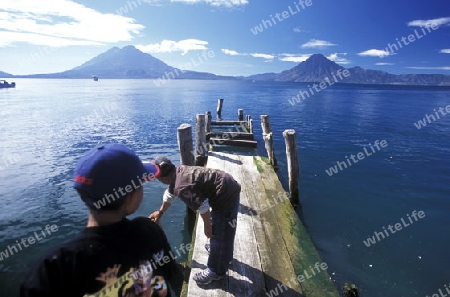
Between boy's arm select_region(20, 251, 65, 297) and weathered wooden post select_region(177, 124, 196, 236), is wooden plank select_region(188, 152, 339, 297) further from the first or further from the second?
boy's arm select_region(20, 251, 65, 297)

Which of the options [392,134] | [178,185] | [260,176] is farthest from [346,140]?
[178,185]

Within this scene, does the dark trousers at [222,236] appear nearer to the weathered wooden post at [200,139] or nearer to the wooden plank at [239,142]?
the weathered wooden post at [200,139]

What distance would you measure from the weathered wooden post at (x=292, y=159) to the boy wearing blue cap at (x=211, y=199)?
5834mm

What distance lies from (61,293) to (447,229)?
13.2 metres

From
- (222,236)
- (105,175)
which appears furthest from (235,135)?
(105,175)

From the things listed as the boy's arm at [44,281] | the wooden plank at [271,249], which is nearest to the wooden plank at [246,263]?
the wooden plank at [271,249]

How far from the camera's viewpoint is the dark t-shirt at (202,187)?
4.33 m

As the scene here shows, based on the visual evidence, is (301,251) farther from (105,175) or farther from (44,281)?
(44,281)

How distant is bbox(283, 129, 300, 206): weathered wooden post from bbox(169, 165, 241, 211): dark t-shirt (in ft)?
19.3

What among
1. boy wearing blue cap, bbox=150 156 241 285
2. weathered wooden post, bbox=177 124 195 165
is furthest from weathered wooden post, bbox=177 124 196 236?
boy wearing blue cap, bbox=150 156 241 285

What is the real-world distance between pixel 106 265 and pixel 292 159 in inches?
363

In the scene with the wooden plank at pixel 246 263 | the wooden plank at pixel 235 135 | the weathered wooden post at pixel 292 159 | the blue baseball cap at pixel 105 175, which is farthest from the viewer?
the wooden plank at pixel 235 135

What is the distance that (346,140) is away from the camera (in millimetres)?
24781

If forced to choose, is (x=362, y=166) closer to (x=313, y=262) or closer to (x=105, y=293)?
(x=313, y=262)
